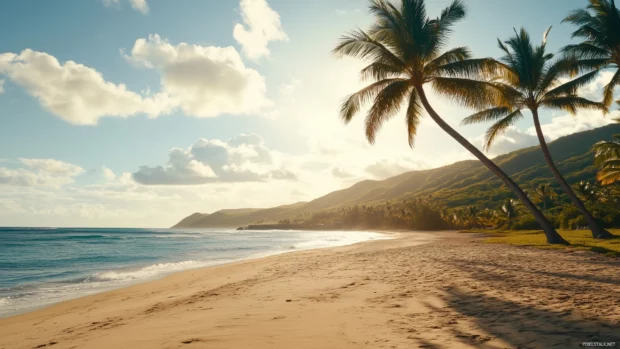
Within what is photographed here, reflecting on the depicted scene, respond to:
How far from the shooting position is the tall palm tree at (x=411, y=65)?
59.9 feet

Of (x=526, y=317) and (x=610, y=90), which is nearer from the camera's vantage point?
(x=526, y=317)

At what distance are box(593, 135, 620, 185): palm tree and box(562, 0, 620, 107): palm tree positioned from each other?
17.2 ft

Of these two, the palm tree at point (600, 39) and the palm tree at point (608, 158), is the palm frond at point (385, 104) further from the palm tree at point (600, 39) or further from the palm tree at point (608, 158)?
the palm tree at point (608, 158)

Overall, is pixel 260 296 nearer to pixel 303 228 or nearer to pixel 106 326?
pixel 106 326

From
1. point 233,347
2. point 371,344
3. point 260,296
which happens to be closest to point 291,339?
point 233,347

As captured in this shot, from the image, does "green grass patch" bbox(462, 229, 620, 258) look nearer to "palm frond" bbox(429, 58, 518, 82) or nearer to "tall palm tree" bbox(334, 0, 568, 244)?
"tall palm tree" bbox(334, 0, 568, 244)

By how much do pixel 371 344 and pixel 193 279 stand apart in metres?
11.1

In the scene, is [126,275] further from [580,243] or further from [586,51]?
[586,51]

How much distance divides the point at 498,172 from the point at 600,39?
10.5 m

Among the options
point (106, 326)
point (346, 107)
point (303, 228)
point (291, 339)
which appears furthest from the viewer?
point (303, 228)

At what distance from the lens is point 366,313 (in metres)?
6.00

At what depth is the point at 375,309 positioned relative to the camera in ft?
20.5

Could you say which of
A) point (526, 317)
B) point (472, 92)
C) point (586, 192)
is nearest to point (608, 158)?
point (472, 92)

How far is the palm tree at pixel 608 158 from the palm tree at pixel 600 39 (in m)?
5.26
